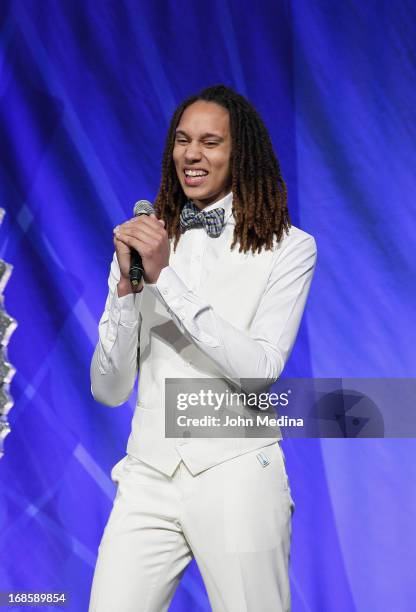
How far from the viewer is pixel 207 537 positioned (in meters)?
1.65

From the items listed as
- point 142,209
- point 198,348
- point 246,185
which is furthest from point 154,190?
point 198,348

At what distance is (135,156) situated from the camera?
3176 mm

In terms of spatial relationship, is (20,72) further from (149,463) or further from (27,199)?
(149,463)

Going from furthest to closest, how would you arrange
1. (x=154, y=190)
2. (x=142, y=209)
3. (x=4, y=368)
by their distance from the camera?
(x=154, y=190) < (x=142, y=209) < (x=4, y=368)

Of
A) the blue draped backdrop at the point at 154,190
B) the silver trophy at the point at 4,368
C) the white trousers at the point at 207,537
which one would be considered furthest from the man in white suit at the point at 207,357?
the blue draped backdrop at the point at 154,190

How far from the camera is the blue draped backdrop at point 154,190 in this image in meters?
3.09

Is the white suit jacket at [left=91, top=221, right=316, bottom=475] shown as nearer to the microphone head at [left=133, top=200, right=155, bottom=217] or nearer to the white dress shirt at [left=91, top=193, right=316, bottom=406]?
the white dress shirt at [left=91, top=193, right=316, bottom=406]

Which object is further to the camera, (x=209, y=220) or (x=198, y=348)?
(x=209, y=220)

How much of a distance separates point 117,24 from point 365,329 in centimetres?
Result: 129

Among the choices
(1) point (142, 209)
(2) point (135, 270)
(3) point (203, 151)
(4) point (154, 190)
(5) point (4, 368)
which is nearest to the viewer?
(5) point (4, 368)

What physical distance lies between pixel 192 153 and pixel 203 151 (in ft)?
0.09

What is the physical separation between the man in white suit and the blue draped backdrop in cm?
126

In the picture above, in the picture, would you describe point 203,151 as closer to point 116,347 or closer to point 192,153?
point 192,153

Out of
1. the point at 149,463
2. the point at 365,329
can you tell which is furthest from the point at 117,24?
the point at 149,463
